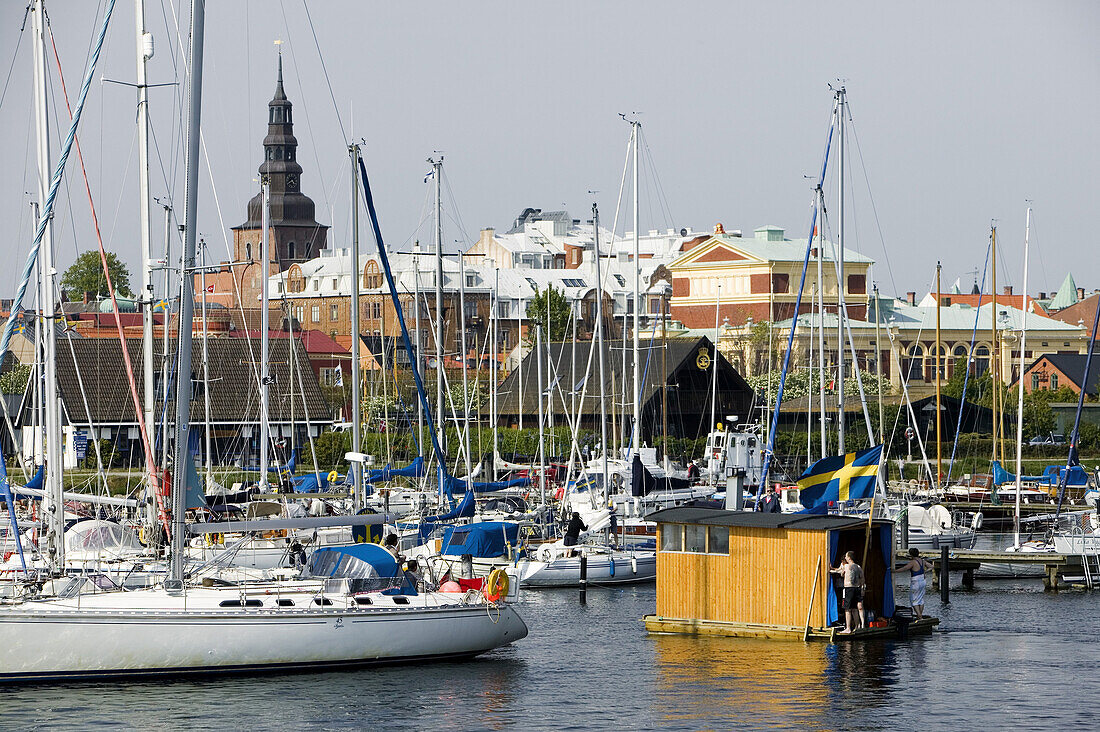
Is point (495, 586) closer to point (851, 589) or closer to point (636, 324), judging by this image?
point (851, 589)

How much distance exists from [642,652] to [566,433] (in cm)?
5477

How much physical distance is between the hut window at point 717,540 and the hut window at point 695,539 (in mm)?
115

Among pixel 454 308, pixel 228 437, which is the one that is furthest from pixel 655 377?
pixel 454 308

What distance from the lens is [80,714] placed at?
26391 millimetres

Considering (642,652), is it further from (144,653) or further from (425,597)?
(144,653)

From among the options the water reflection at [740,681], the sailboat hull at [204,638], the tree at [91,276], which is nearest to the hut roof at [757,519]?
the water reflection at [740,681]

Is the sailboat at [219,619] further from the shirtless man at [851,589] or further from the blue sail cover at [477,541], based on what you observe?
the blue sail cover at [477,541]

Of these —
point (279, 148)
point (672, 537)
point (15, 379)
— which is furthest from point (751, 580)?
point (279, 148)

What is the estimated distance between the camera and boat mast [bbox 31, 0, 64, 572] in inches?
1348

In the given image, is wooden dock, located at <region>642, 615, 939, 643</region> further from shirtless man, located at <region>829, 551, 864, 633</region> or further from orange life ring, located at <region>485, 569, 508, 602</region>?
orange life ring, located at <region>485, 569, 508, 602</region>

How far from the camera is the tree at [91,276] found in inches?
6176

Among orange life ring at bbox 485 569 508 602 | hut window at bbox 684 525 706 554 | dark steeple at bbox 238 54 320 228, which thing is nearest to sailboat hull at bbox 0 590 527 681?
orange life ring at bbox 485 569 508 602

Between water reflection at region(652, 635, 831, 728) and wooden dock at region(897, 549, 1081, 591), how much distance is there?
13.7m

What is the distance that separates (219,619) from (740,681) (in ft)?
30.3
